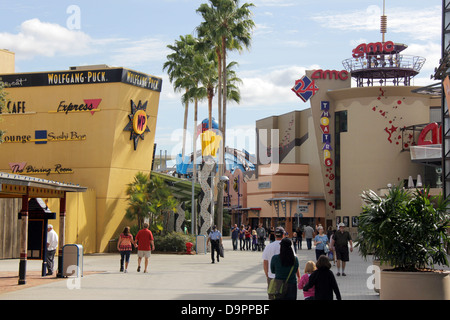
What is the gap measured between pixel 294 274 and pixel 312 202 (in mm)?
51376

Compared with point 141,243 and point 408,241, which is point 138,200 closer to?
point 141,243

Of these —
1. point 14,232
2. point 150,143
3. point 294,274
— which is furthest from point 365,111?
point 294,274

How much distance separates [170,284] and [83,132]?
19767mm

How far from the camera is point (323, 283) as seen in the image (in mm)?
10703

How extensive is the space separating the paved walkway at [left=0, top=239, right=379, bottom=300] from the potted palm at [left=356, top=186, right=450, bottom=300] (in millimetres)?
2536

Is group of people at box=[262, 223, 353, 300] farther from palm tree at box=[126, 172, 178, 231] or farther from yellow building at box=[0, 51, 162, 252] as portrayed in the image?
yellow building at box=[0, 51, 162, 252]

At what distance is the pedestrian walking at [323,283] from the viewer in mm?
10672

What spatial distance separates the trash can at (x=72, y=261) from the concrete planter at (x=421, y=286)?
1109 cm

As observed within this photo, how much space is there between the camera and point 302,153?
6975 centimetres

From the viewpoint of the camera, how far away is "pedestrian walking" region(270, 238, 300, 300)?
11.1 m

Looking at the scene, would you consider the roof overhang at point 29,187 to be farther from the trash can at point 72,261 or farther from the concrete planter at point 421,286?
the concrete planter at point 421,286

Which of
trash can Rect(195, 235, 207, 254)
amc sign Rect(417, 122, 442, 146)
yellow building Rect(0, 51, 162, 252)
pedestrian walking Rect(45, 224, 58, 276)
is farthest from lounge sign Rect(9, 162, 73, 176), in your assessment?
amc sign Rect(417, 122, 442, 146)

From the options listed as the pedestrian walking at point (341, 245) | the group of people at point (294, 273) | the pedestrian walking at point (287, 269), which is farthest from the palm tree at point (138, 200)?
the pedestrian walking at point (287, 269)

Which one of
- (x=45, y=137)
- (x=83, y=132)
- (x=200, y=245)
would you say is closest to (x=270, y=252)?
(x=200, y=245)
